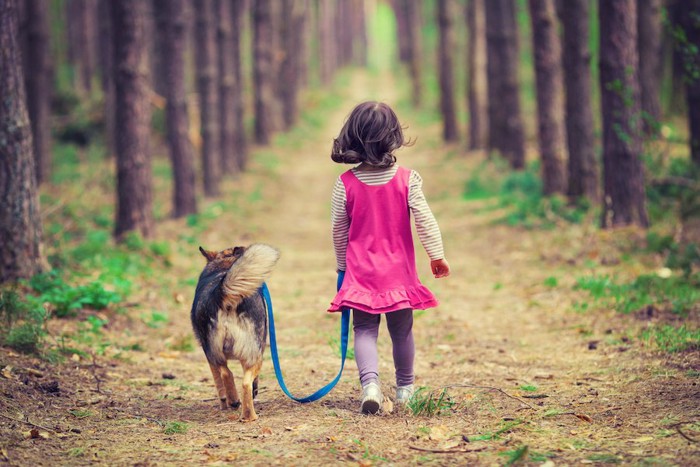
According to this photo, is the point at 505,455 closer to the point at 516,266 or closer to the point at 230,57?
the point at 516,266

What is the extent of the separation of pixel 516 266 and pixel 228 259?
227 inches

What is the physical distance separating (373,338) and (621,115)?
6.59 m

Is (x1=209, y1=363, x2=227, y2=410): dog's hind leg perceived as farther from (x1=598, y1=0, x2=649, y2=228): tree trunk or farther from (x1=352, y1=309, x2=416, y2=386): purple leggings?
(x1=598, y1=0, x2=649, y2=228): tree trunk

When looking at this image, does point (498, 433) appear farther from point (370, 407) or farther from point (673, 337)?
point (673, 337)

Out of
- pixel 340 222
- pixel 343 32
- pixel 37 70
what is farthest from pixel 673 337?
pixel 343 32

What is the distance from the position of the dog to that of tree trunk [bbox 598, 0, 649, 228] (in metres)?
6.72

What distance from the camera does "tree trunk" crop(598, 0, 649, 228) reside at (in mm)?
9820

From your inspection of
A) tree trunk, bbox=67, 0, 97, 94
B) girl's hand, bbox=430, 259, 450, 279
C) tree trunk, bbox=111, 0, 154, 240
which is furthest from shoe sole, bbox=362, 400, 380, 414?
tree trunk, bbox=67, 0, 97, 94

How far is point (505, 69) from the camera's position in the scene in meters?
17.6

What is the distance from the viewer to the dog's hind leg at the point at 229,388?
4.80m

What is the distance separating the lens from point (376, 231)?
4.66m

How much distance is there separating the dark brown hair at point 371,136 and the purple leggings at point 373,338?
3.20 feet

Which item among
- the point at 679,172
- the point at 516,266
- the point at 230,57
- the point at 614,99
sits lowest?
the point at 516,266

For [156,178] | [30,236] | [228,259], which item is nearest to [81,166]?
[156,178]
